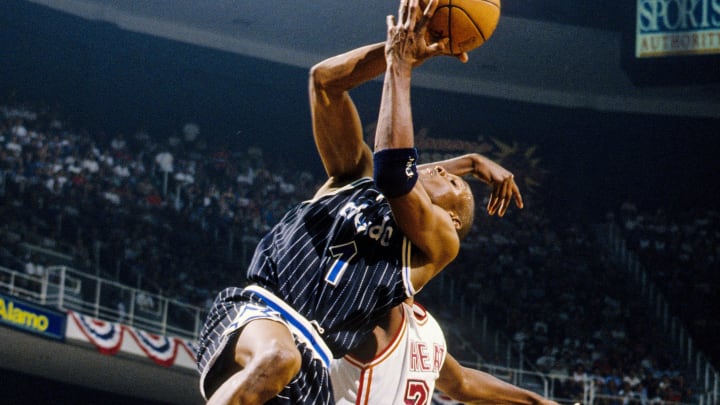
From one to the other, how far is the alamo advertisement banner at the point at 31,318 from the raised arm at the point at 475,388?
28.3ft

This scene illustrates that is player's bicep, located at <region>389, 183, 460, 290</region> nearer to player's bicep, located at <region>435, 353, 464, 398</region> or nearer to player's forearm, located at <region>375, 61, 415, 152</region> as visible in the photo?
player's forearm, located at <region>375, 61, 415, 152</region>

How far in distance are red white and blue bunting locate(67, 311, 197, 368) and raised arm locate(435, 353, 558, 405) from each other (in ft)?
28.2

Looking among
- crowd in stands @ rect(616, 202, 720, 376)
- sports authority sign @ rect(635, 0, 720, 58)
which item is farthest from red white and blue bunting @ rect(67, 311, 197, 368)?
crowd in stands @ rect(616, 202, 720, 376)

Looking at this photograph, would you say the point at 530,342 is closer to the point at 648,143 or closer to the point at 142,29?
the point at 648,143

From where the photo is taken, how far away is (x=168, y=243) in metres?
17.0

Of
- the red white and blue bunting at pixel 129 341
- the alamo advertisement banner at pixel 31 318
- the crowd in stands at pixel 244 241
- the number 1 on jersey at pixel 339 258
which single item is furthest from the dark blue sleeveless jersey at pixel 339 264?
the crowd in stands at pixel 244 241

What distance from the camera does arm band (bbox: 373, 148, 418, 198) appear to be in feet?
10.9

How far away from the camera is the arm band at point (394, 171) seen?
10.9 feet

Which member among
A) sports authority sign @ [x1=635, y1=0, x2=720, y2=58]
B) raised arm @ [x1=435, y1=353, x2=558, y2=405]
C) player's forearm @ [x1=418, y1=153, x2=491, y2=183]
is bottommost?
raised arm @ [x1=435, y1=353, x2=558, y2=405]

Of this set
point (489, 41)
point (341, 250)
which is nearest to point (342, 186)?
point (341, 250)

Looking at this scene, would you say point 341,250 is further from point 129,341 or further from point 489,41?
point 489,41

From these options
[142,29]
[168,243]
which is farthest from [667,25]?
[142,29]

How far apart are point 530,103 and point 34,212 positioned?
12.8 metres

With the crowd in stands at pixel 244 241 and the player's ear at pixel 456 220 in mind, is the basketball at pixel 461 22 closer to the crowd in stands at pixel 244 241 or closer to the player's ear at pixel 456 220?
the player's ear at pixel 456 220
